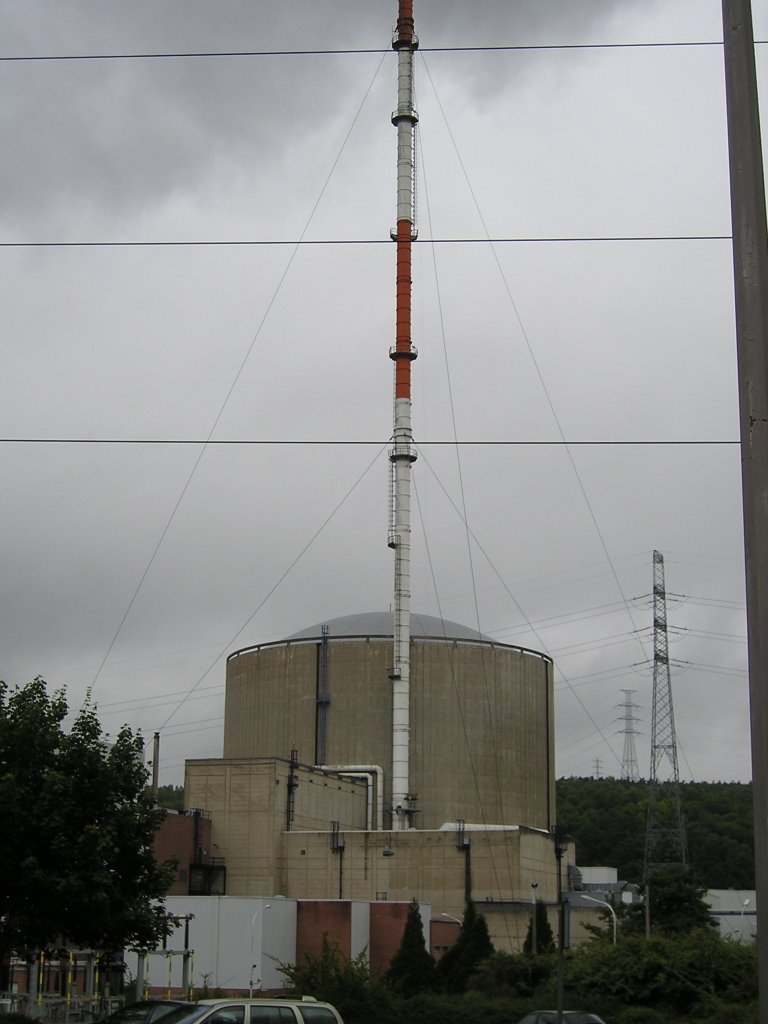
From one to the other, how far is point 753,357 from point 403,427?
61.1 m

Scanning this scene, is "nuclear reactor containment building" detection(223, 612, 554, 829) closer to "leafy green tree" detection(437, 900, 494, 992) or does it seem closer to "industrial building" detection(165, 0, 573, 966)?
"industrial building" detection(165, 0, 573, 966)

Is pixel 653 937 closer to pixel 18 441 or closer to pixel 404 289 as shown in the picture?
pixel 18 441

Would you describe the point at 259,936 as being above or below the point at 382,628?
below

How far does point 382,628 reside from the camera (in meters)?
77.4

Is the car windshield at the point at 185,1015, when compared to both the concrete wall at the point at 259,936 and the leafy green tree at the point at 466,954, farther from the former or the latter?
the leafy green tree at the point at 466,954

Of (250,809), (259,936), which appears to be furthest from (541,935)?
(250,809)

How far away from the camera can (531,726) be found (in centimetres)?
7806

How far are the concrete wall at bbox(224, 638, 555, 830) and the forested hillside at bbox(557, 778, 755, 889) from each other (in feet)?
186

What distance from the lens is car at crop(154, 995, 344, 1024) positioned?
20.1 metres

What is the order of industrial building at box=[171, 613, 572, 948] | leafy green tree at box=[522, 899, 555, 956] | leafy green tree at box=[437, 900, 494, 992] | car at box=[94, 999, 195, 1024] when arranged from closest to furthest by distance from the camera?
1. car at box=[94, 999, 195, 1024]
2. leafy green tree at box=[437, 900, 494, 992]
3. leafy green tree at box=[522, 899, 555, 956]
4. industrial building at box=[171, 613, 572, 948]

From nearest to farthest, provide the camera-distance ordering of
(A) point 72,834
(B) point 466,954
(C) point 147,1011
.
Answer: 1. (C) point 147,1011
2. (A) point 72,834
3. (B) point 466,954

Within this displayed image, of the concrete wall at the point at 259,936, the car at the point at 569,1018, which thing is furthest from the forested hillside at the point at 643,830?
the car at the point at 569,1018

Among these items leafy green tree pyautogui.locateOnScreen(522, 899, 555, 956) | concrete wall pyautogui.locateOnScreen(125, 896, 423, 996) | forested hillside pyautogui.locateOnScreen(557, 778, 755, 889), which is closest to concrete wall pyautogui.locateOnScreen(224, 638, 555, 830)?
leafy green tree pyautogui.locateOnScreen(522, 899, 555, 956)

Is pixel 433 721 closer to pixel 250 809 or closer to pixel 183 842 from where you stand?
pixel 250 809
